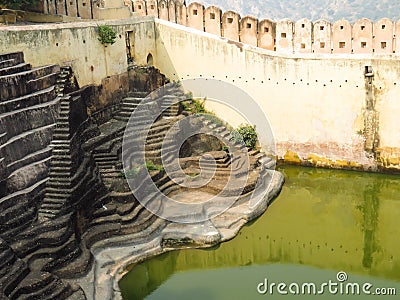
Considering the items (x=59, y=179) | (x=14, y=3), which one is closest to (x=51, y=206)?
(x=59, y=179)

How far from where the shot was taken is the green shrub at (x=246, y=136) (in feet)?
39.9

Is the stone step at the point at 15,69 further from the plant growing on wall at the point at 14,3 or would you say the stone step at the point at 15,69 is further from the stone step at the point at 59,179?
the plant growing on wall at the point at 14,3

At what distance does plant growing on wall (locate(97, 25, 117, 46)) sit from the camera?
11461 millimetres

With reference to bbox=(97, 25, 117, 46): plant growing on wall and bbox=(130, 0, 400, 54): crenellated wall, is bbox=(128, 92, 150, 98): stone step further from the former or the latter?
bbox=(130, 0, 400, 54): crenellated wall

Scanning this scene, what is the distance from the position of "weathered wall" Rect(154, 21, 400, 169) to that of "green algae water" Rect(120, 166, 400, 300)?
802mm

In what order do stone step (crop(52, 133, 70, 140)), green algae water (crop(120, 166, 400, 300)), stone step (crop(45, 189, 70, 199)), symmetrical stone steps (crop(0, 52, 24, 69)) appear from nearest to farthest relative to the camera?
green algae water (crop(120, 166, 400, 300)) < stone step (crop(45, 189, 70, 199)) < symmetrical stone steps (crop(0, 52, 24, 69)) < stone step (crop(52, 133, 70, 140))

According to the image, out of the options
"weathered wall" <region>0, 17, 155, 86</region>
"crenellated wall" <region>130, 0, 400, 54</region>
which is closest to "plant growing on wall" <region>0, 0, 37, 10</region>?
"weathered wall" <region>0, 17, 155, 86</region>

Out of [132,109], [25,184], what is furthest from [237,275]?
[132,109]

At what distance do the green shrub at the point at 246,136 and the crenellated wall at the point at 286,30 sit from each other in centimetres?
173

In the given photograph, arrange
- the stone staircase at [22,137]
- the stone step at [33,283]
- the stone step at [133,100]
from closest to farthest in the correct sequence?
1. the stone step at [33,283]
2. the stone staircase at [22,137]
3. the stone step at [133,100]

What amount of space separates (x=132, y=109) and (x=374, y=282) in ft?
18.5

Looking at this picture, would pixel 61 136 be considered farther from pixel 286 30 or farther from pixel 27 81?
pixel 286 30

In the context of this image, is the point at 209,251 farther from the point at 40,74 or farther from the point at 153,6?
the point at 153,6

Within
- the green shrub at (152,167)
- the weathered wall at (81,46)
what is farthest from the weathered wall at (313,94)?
the green shrub at (152,167)
